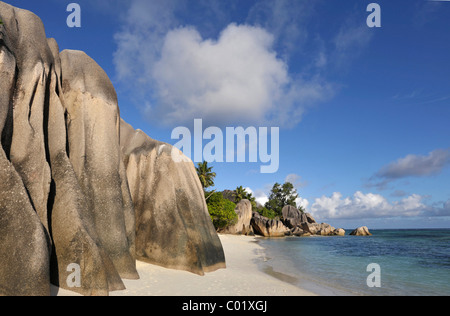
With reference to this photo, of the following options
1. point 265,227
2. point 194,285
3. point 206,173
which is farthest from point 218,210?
point 194,285

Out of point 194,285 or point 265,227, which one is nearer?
point 194,285

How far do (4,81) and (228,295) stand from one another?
889 centimetres

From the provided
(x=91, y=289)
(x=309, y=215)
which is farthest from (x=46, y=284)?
(x=309, y=215)

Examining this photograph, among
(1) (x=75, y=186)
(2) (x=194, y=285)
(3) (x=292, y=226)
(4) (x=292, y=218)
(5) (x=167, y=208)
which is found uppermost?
(1) (x=75, y=186)

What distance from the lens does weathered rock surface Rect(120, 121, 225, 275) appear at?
1221 cm

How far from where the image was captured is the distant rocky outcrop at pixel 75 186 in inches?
253

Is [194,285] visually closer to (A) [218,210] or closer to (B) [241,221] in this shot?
(A) [218,210]

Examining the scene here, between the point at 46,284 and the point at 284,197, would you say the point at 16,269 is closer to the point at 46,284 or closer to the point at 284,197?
the point at 46,284

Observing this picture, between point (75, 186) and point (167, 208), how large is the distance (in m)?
5.18

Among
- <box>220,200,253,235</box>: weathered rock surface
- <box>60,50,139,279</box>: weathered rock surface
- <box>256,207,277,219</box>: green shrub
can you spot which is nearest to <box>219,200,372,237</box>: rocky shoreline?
<box>220,200,253,235</box>: weathered rock surface

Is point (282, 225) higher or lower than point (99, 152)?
lower

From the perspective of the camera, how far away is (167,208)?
13031mm

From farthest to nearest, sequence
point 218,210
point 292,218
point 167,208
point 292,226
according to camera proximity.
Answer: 1. point 292,218
2. point 292,226
3. point 218,210
4. point 167,208

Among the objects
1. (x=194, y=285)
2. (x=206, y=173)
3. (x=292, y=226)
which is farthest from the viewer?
(x=292, y=226)
